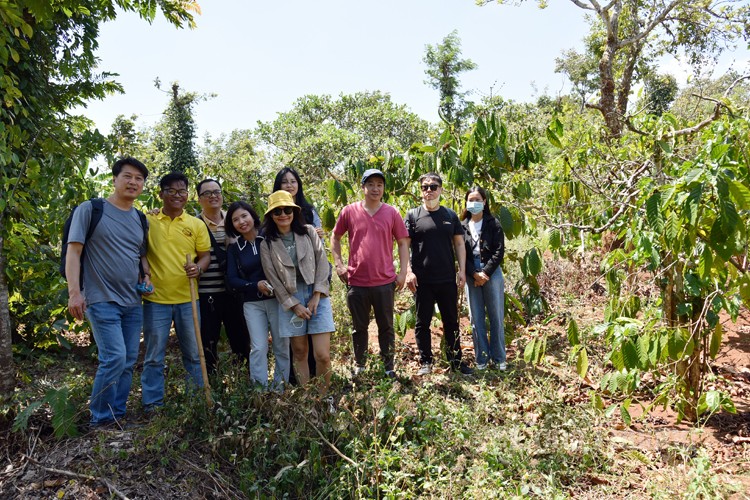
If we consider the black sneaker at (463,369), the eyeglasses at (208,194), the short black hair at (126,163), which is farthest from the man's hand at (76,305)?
the black sneaker at (463,369)

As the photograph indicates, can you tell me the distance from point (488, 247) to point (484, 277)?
0.23m

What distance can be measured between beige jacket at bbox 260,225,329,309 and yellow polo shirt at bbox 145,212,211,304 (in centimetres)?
46

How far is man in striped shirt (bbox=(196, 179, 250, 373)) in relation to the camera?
3412 millimetres

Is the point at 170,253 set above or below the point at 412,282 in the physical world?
above

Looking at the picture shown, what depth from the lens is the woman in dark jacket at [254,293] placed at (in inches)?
125

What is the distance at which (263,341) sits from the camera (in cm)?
320

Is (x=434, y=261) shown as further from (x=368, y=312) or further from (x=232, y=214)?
(x=232, y=214)

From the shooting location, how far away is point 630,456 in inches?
111

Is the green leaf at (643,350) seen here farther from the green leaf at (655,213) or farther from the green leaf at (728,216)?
the green leaf at (728,216)

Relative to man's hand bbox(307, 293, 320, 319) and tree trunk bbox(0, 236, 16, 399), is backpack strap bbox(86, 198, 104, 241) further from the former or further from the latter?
man's hand bbox(307, 293, 320, 319)

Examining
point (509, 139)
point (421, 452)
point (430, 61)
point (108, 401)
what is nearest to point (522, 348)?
point (509, 139)

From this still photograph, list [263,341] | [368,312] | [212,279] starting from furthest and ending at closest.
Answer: [368,312], [212,279], [263,341]

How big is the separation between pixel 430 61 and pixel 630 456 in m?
23.1

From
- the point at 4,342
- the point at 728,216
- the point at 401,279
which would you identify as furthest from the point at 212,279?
the point at 728,216
